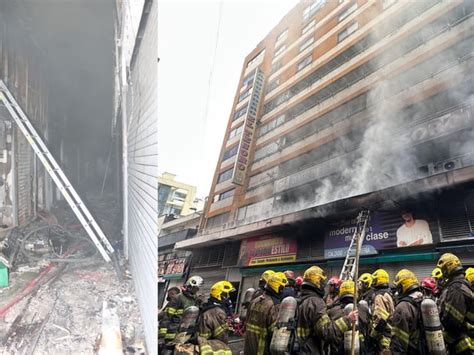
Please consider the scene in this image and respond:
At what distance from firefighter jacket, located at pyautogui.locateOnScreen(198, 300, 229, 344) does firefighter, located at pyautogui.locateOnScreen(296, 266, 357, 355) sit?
2.80ft

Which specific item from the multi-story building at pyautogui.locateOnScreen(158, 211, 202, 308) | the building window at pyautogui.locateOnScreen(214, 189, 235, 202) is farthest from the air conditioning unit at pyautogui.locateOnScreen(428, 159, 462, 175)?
the multi-story building at pyautogui.locateOnScreen(158, 211, 202, 308)

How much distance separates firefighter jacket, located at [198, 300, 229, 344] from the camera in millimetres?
3863

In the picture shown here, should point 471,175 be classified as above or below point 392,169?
below

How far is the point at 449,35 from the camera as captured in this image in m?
11.7

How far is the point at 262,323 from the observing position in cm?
427

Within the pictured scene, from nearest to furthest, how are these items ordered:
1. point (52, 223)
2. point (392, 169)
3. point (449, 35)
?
point (52, 223)
point (449, 35)
point (392, 169)

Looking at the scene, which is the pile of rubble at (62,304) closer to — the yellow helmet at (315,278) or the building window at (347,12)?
the yellow helmet at (315,278)

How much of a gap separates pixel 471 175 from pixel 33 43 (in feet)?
32.4

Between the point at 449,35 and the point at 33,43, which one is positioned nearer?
the point at 33,43

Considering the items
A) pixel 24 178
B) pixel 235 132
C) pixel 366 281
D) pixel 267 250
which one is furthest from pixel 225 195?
pixel 24 178

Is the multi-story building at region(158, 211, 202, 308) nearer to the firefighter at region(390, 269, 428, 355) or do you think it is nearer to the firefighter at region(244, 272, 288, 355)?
the firefighter at region(244, 272, 288, 355)

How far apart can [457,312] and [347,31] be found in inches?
677

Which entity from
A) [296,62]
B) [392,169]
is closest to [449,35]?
[392,169]

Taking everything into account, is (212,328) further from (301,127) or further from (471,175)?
(301,127)
